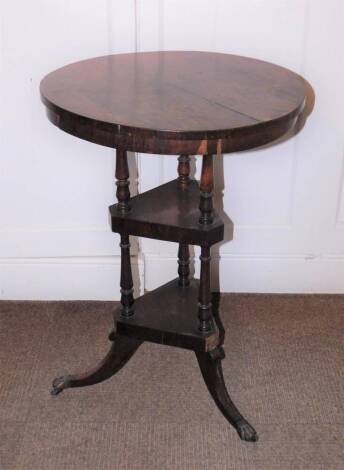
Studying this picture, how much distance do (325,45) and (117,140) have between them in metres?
1.00

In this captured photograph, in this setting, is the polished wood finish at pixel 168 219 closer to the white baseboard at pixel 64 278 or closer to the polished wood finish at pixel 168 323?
the polished wood finish at pixel 168 323

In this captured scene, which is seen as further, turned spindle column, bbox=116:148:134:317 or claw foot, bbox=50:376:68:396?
claw foot, bbox=50:376:68:396

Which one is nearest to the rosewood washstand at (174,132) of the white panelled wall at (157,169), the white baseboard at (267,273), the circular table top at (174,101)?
the circular table top at (174,101)

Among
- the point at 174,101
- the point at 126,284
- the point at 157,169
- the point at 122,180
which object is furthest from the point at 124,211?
the point at 157,169

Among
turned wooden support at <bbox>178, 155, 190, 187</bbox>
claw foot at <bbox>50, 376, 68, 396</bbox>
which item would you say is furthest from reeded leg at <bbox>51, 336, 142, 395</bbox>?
turned wooden support at <bbox>178, 155, 190, 187</bbox>

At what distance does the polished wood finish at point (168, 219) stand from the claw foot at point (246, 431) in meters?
0.57

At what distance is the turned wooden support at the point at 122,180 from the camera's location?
1.71 m

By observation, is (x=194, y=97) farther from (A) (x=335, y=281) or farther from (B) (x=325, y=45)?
(A) (x=335, y=281)

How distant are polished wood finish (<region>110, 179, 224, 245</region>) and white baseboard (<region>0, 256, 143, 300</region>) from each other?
2.01 ft

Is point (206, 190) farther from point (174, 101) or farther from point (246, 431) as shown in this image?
point (246, 431)

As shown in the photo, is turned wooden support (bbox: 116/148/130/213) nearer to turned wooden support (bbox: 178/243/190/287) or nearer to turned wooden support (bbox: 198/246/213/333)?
turned wooden support (bbox: 198/246/213/333)

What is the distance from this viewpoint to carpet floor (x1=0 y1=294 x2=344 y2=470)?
5.98 feet

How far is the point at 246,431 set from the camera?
6.10 ft

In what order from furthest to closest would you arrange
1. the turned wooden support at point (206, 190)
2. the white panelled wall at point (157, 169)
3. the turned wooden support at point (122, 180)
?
1. the white panelled wall at point (157, 169)
2. the turned wooden support at point (122, 180)
3. the turned wooden support at point (206, 190)
